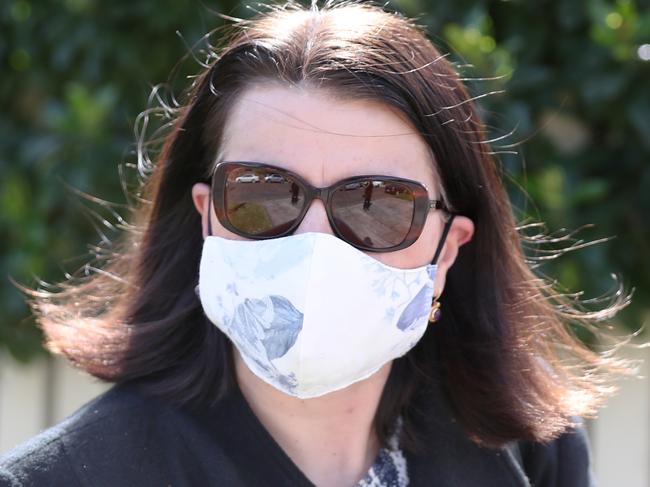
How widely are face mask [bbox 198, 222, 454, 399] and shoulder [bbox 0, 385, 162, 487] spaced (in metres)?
0.22

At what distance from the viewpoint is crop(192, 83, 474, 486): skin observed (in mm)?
1669

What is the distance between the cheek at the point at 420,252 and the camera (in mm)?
1731

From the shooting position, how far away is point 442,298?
6.91 ft

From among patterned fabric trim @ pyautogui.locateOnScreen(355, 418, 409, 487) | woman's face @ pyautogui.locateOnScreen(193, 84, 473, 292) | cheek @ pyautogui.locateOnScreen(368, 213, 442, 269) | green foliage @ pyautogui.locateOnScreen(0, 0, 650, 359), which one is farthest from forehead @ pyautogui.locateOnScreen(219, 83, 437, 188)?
green foliage @ pyautogui.locateOnScreen(0, 0, 650, 359)

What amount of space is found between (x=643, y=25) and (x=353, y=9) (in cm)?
127

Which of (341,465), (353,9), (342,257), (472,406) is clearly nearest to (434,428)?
(472,406)

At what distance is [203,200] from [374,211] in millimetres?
356

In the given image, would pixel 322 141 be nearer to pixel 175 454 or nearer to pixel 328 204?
pixel 328 204

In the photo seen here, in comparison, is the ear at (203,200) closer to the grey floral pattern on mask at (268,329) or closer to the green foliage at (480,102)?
the grey floral pattern on mask at (268,329)

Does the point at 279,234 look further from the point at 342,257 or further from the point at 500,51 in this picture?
the point at 500,51

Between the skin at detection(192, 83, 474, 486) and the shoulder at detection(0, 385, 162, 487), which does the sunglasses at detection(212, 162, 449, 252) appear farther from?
the shoulder at detection(0, 385, 162, 487)

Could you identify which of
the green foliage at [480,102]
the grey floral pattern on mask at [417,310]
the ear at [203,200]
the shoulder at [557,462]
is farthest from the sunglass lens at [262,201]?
the green foliage at [480,102]

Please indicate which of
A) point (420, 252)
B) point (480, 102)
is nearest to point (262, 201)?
point (420, 252)

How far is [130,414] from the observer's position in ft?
5.63
